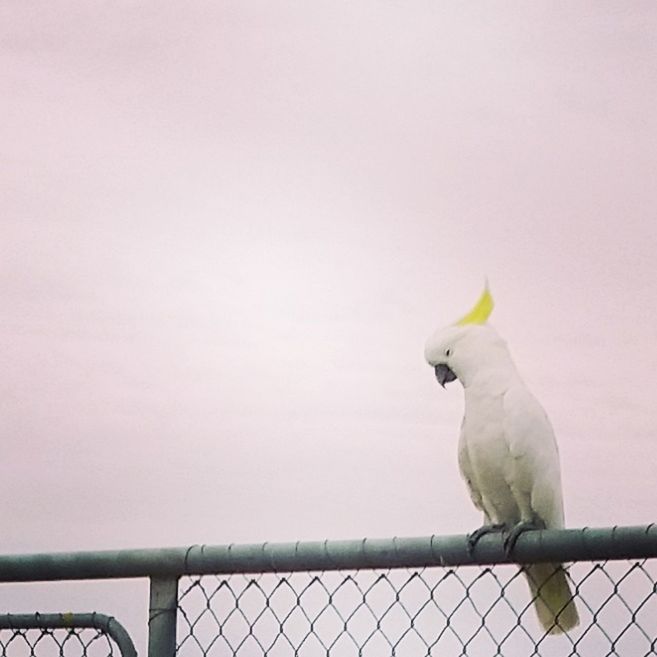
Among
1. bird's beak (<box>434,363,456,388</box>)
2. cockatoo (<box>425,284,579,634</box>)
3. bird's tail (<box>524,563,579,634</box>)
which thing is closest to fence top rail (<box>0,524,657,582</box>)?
bird's tail (<box>524,563,579,634</box>)

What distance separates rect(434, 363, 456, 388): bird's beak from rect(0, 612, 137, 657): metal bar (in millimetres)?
1143

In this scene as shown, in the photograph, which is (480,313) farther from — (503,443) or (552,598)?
(552,598)

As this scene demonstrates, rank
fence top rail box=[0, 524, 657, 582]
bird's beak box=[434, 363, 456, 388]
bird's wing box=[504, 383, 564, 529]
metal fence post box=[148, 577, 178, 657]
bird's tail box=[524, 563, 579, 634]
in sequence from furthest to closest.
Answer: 1. bird's beak box=[434, 363, 456, 388]
2. bird's wing box=[504, 383, 564, 529]
3. bird's tail box=[524, 563, 579, 634]
4. metal fence post box=[148, 577, 178, 657]
5. fence top rail box=[0, 524, 657, 582]

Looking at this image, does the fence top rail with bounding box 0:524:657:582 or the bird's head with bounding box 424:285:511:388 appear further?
the bird's head with bounding box 424:285:511:388

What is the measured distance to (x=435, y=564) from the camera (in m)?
1.27

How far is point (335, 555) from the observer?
130 cm

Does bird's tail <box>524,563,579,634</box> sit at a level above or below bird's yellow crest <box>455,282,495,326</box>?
below

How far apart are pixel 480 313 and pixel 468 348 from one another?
13 centimetres

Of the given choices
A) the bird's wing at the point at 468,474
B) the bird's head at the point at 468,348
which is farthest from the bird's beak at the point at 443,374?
the bird's wing at the point at 468,474

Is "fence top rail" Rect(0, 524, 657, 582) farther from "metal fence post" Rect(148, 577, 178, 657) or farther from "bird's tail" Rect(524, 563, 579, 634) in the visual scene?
"bird's tail" Rect(524, 563, 579, 634)

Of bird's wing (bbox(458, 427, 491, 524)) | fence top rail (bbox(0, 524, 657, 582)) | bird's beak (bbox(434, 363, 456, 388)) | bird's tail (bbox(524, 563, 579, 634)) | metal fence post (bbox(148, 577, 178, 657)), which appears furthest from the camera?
bird's beak (bbox(434, 363, 456, 388))

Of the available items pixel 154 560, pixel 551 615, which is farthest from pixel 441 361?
pixel 154 560

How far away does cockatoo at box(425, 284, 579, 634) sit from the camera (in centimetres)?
207

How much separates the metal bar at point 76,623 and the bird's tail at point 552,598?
22.3 inches
